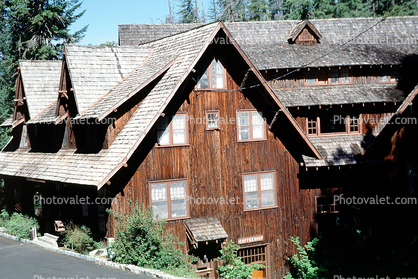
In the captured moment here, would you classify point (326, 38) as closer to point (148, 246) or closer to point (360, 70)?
point (360, 70)

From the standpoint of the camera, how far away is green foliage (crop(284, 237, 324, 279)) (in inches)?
722

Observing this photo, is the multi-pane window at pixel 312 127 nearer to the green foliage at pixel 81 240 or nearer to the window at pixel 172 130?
the window at pixel 172 130

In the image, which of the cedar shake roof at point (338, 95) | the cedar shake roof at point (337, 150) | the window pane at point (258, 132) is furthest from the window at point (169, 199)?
the cedar shake roof at point (338, 95)

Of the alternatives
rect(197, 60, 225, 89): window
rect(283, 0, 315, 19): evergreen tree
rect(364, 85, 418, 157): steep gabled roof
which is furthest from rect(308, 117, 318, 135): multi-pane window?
rect(283, 0, 315, 19): evergreen tree

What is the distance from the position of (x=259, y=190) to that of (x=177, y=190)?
12.0 feet

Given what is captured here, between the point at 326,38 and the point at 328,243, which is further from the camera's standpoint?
the point at 326,38

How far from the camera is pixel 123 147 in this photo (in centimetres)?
1625

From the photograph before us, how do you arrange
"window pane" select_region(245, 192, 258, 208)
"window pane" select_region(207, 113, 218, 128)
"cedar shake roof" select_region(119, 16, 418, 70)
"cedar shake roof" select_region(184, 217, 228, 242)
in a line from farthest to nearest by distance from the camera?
"cedar shake roof" select_region(119, 16, 418, 70) < "window pane" select_region(245, 192, 258, 208) < "window pane" select_region(207, 113, 218, 128) < "cedar shake roof" select_region(184, 217, 228, 242)

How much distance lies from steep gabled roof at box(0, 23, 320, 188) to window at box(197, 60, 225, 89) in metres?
0.99

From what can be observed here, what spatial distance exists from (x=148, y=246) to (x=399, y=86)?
16.6 metres

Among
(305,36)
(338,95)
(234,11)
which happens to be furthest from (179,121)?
(234,11)

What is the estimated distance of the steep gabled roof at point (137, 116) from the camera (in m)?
15.9

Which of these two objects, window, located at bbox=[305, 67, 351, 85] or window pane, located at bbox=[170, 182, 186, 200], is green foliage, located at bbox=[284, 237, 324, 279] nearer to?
window pane, located at bbox=[170, 182, 186, 200]

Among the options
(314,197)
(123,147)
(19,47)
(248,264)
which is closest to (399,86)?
(314,197)
